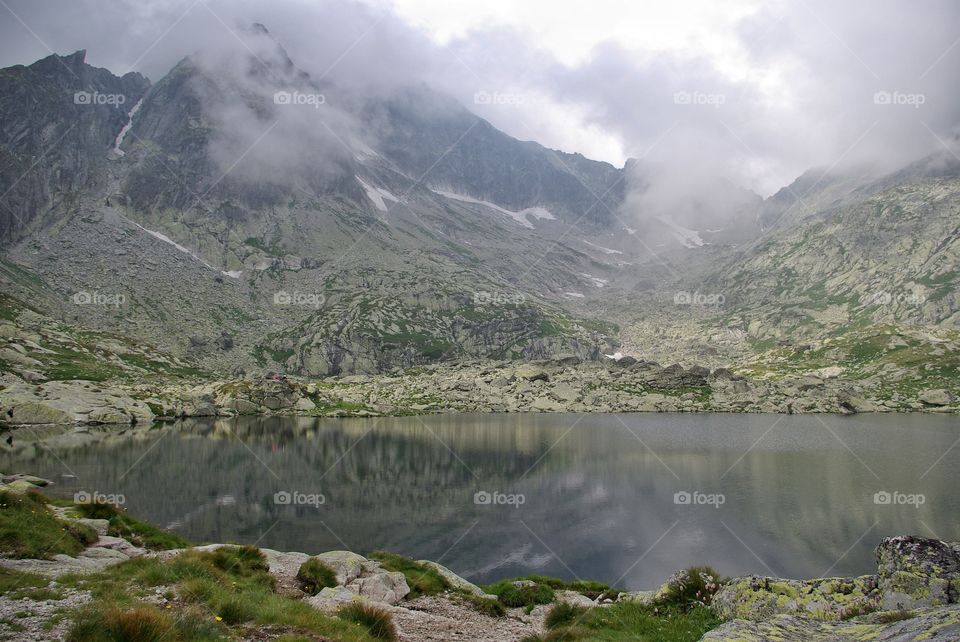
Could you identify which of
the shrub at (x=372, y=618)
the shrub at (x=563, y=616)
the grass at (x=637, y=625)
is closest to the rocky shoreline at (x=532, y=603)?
the shrub at (x=563, y=616)

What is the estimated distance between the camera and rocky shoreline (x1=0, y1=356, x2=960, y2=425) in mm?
110500

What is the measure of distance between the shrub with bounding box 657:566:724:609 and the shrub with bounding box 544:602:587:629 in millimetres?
3063

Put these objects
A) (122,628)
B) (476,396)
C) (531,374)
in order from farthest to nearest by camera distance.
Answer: (531,374) < (476,396) < (122,628)

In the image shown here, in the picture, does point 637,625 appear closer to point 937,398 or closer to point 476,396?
point 476,396

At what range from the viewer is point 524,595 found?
24859mm

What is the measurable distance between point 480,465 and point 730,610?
6234 centimetres

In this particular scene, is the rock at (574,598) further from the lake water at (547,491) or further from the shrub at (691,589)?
the lake water at (547,491)

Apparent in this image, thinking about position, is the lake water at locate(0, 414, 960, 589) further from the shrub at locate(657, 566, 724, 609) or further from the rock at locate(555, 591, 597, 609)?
the shrub at locate(657, 566, 724, 609)

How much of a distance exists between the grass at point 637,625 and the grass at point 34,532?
1683cm

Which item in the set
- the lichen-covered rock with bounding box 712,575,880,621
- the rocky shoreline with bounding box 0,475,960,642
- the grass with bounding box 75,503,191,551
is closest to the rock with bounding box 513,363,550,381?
the grass with bounding box 75,503,191,551

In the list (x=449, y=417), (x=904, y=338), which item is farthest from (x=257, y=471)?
(x=904, y=338)

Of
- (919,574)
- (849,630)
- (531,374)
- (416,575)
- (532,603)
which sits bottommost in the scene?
(532,603)

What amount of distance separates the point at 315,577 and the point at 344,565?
302 cm

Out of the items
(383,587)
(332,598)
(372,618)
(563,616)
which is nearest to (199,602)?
(372,618)
